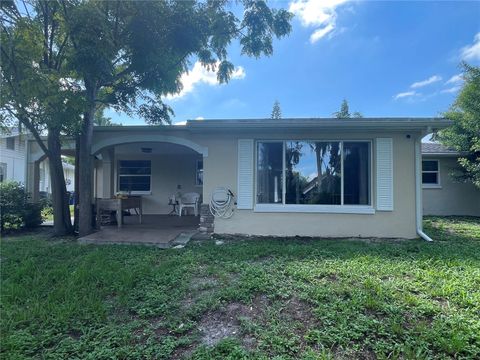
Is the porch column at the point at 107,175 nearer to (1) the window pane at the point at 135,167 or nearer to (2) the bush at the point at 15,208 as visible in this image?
(1) the window pane at the point at 135,167

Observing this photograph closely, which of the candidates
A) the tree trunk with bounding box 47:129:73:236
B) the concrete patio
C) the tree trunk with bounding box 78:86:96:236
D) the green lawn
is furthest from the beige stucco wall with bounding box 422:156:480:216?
the tree trunk with bounding box 47:129:73:236

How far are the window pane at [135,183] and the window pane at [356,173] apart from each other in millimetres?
8476

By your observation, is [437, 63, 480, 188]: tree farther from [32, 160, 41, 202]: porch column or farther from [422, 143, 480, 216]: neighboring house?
[32, 160, 41, 202]: porch column

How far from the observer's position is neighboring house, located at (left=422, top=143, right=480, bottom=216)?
1352cm

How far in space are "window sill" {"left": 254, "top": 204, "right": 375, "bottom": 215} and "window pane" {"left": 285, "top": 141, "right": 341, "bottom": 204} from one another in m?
0.13

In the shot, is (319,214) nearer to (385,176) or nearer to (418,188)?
(385,176)

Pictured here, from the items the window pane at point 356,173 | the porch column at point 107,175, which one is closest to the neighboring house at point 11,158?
the porch column at point 107,175

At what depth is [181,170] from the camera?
41.9 ft

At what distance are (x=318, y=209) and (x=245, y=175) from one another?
1.96 metres

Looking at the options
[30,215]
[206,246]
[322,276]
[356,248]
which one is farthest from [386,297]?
[30,215]

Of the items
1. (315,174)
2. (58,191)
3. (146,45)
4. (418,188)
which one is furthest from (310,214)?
(58,191)

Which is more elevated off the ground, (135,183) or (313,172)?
(313,172)

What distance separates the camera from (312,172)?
297 inches

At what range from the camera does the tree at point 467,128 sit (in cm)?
1223
